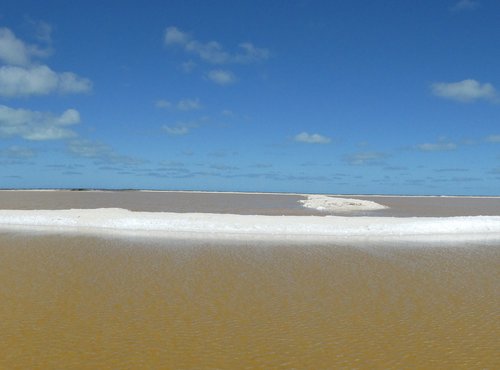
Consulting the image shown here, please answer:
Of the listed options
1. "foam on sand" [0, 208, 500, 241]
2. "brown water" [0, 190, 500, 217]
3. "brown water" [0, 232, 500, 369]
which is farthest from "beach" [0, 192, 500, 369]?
"brown water" [0, 190, 500, 217]

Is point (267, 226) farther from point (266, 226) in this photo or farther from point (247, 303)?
point (247, 303)

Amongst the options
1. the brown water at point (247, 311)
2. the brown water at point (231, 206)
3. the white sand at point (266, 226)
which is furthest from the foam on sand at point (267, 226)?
the brown water at point (231, 206)

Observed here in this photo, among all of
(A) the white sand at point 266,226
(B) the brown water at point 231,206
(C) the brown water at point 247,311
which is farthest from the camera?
(B) the brown water at point 231,206

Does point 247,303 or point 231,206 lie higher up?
point 231,206

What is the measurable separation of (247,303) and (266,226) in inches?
724

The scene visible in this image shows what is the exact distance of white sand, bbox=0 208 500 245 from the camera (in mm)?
28094

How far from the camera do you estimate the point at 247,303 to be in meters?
11.6

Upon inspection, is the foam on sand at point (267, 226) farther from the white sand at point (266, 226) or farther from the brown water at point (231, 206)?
the brown water at point (231, 206)

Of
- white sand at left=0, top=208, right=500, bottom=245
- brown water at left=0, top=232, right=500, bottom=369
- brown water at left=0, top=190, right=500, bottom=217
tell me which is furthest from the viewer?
brown water at left=0, top=190, right=500, bottom=217

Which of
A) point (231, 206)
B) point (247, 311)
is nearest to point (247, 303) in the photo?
point (247, 311)

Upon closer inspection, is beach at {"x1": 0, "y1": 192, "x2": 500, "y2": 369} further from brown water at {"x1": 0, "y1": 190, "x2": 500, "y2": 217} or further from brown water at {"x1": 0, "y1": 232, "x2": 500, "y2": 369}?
brown water at {"x1": 0, "y1": 190, "x2": 500, "y2": 217}

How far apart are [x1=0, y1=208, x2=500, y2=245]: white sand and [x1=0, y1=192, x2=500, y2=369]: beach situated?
289 centimetres

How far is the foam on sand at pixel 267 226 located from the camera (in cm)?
2813

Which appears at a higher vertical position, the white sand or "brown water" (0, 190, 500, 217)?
"brown water" (0, 190, 500, 217)
